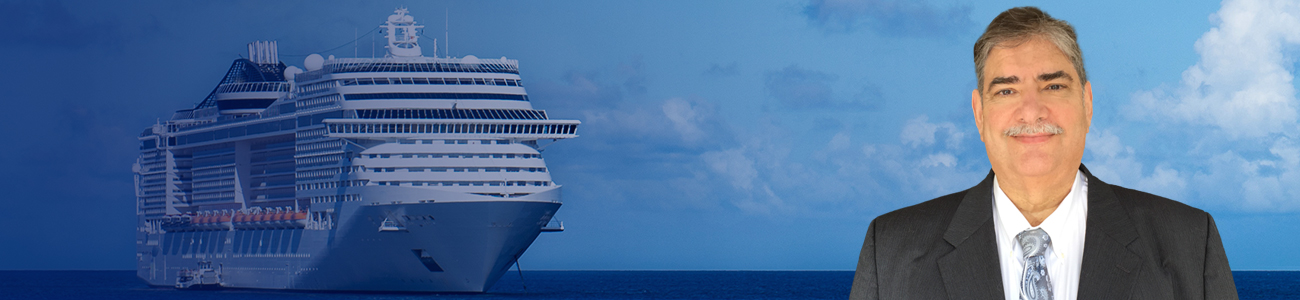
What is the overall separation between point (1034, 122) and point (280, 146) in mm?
68822

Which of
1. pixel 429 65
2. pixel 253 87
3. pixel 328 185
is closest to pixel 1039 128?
pixel 429 65

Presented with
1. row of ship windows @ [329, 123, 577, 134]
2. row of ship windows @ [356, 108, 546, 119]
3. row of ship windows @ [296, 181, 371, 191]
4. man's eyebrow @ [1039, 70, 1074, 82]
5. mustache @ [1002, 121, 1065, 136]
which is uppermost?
row of ship windows @ [356, 108, 546, 119]

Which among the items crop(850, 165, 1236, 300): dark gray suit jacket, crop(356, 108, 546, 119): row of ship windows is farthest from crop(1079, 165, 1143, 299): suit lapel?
crop(356, 108, 546, 119): row of ship windows

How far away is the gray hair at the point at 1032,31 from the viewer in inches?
109

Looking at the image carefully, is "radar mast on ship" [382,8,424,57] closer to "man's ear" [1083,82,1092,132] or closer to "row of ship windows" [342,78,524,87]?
"row of ship windows" [342,78,524,87]

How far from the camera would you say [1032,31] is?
2807 mm

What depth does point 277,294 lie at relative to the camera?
66750mm

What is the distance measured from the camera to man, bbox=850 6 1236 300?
110 inches

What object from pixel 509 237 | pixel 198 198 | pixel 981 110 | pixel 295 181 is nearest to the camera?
pixel 981 110

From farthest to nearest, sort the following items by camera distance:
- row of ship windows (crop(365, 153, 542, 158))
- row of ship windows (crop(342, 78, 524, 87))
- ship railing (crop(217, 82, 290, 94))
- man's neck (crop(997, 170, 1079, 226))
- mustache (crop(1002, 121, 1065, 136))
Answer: ship railing (crop(217, 82, 290, 94)), row of ship windows (crop(342, 78, 524, 87)), row of ship windows (crop(365, 153, 542, 158)), man's neck (crop(997, 170, 1079, 226)), mustache (crop(1002, 121, 1065, 136))

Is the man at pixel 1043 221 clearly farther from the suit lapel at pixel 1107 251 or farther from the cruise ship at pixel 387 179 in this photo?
the cruise ship at pixel 387 179

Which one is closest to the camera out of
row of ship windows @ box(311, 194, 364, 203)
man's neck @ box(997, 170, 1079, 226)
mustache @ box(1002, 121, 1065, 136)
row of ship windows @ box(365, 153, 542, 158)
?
mustache @ box(1002, 121, 1065, 136)

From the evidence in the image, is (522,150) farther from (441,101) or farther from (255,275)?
(255,275)

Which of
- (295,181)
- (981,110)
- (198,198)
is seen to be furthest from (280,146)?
(981,110)
